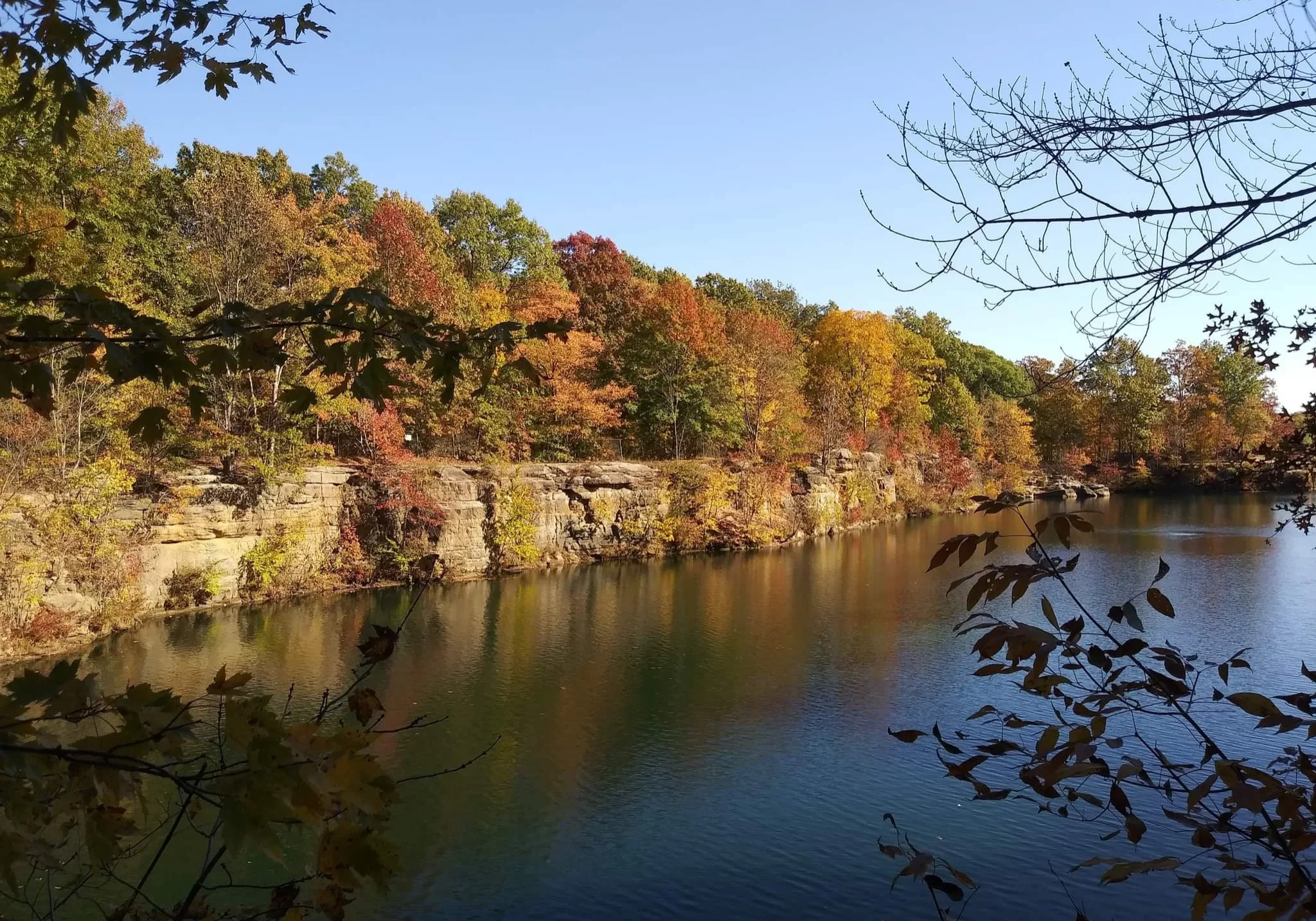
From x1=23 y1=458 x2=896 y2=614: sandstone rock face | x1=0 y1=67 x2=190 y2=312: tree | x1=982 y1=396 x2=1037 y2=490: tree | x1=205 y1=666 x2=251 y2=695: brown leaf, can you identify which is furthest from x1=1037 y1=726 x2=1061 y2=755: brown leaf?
x1=982 y1=396 x2=1037 y2=490: tree

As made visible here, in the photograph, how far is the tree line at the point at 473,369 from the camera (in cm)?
1361

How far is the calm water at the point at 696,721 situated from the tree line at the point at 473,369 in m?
3.94

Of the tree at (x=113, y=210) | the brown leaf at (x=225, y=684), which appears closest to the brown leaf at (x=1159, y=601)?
the brown leaf at (x=225, y=684)

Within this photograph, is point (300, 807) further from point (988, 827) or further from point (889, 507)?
point (889, 507)

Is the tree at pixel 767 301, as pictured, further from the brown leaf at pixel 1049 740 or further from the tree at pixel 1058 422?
the brown leaf at pixel 1049 740

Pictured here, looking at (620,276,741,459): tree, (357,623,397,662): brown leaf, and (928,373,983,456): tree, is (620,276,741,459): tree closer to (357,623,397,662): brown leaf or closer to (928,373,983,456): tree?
(928,373,983,456): tree

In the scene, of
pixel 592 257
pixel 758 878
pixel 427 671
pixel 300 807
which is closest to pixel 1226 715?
pixel 758 878

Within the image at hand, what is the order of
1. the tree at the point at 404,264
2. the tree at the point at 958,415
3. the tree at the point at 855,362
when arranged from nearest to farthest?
the tree at the point at 404,264 < the tree at the point at 855,362 < the tree at the point at 958,415

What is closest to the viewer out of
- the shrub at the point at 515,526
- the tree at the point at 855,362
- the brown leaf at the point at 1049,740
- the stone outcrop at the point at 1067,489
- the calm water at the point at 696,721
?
the brown leaf at the point at 1049,740

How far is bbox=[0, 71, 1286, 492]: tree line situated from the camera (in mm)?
13609

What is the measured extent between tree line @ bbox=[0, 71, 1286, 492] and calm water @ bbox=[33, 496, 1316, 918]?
155 inches

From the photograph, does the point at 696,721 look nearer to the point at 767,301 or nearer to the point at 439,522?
the point at 439,522

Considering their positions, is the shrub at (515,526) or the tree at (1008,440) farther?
the tree at (1008,440)

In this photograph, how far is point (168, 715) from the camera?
166 cm
